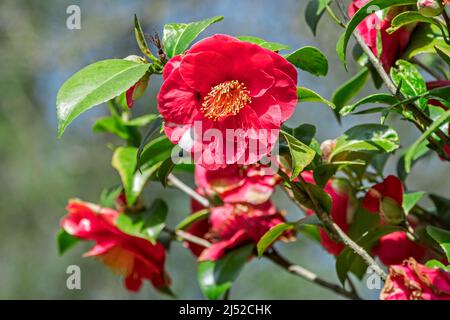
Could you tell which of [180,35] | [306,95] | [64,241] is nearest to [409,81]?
[306,95]

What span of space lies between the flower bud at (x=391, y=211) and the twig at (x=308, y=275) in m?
0.12

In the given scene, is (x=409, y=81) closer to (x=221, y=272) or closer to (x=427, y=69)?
(x=427, y=69)

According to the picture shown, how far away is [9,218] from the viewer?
437 centimetres

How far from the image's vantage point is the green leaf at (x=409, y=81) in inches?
28.5

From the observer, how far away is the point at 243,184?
932 millimetres

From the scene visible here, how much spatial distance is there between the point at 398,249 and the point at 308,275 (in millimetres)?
135

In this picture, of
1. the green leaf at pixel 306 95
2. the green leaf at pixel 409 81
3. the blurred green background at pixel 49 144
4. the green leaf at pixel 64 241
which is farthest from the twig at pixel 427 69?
the blurred green background at pixel 49 144

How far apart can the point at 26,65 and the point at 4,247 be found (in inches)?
44.5

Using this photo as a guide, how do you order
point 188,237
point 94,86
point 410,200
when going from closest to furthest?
point 94,86 < point 410,200 < point 188,237

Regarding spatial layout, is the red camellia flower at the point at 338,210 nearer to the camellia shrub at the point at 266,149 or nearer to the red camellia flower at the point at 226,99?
the camellia shrub at the point at 266,149

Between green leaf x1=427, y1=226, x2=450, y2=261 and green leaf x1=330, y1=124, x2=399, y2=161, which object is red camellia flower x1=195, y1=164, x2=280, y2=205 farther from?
green leaf x1=427, y1=226, x2=450, y2=261

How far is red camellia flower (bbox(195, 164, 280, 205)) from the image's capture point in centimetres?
92
